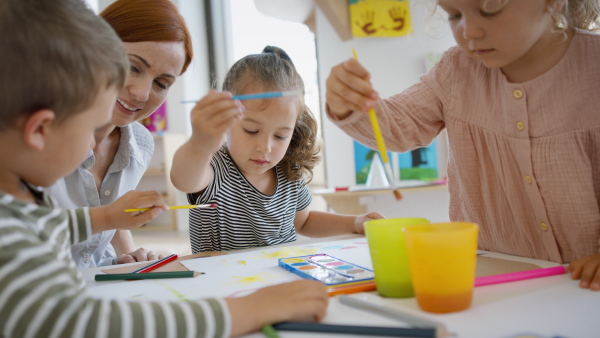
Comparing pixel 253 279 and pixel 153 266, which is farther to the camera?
pixel 153 266

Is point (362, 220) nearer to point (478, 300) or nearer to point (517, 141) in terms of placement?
point (517, 141)

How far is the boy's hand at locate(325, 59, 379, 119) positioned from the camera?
2.53 ft

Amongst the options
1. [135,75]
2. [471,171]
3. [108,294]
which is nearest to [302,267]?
[108,294]

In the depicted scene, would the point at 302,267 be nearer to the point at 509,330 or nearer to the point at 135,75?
the point at 509,330

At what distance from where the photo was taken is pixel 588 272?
2.09ft

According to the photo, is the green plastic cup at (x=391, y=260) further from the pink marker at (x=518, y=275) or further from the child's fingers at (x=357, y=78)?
the child's fingers at (x=357, y=78)

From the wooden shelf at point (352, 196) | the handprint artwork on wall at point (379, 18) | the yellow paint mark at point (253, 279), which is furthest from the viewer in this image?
the handprint artwork on wall at point (379, 18)

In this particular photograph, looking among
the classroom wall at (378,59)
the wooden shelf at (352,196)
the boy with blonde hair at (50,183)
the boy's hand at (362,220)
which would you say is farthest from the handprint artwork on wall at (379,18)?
the boy with blonde hair at (50,183)

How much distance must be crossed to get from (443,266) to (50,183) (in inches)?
16.9

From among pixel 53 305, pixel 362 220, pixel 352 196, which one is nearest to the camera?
pixel 53 305

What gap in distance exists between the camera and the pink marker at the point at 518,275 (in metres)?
0.65

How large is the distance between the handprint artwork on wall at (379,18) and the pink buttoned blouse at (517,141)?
191 cm

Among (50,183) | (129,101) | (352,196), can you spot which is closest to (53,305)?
(50,183)

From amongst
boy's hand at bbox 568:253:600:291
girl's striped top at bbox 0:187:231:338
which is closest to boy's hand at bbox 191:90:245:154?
girl's striped top at bbox 0:187:231:338
